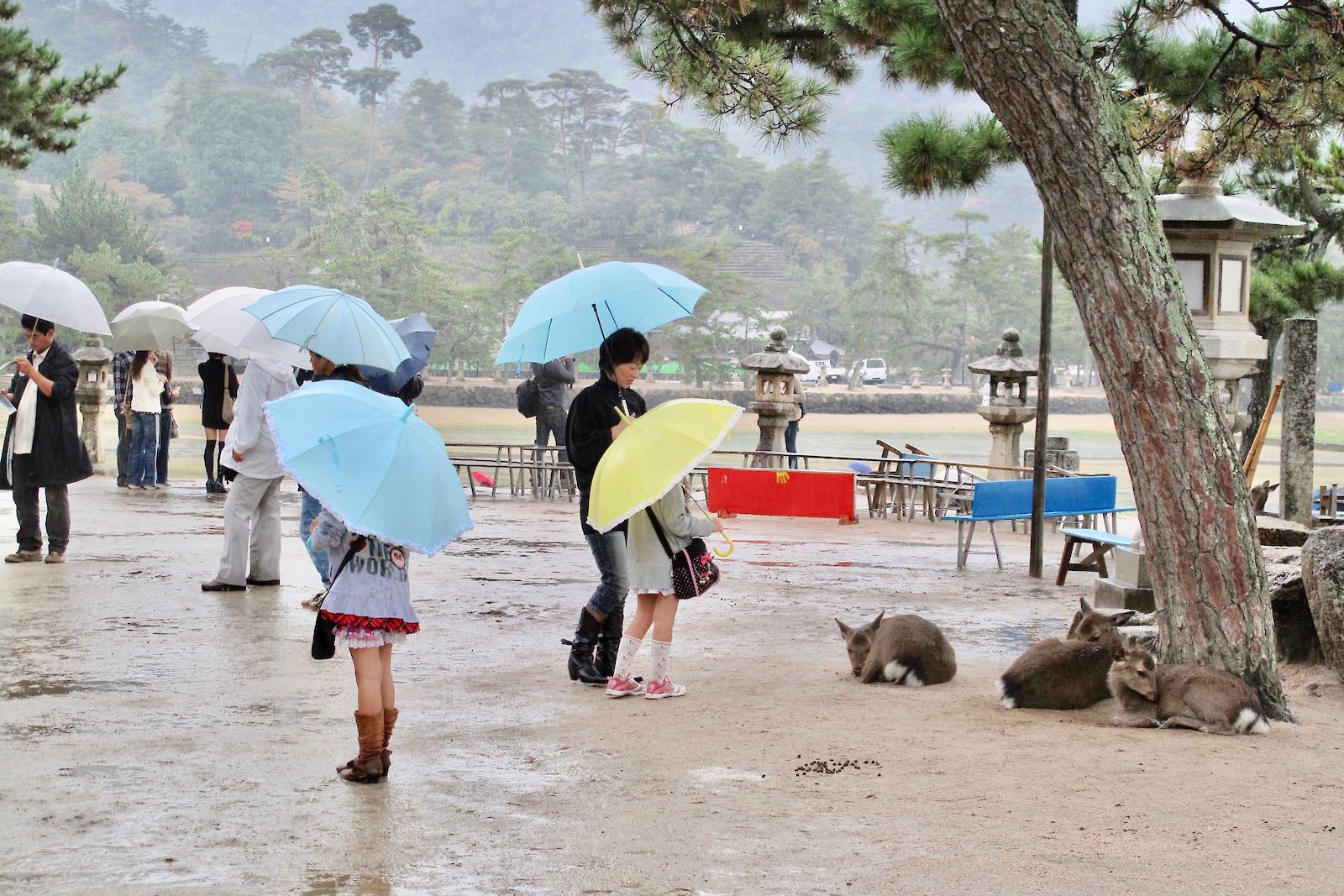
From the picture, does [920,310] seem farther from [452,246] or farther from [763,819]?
[763,819]

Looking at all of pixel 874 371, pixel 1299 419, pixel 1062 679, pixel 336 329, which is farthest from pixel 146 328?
pixel 874 371

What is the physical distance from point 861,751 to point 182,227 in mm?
79162

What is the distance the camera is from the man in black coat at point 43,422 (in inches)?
338

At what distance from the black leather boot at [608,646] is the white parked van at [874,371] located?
56530mm

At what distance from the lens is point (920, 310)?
62562 mm

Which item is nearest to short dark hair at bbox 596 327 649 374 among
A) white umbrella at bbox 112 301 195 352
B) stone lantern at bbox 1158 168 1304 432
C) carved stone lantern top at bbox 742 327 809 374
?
stone lantern at bbox 1158 168 1304 432

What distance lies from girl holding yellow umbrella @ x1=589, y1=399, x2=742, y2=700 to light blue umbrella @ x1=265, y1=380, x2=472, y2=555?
1.05 meters

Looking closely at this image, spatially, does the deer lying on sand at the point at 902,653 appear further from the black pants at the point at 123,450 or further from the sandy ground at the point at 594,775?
the black pants at the point at 123,450

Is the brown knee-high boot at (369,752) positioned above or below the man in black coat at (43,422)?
below

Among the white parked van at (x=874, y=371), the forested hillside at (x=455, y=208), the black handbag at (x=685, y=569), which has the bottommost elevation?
the black handbag at (x=685, y=569)

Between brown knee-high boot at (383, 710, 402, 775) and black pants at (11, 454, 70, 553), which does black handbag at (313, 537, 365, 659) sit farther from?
black pants at (11, 454, 70, 553)

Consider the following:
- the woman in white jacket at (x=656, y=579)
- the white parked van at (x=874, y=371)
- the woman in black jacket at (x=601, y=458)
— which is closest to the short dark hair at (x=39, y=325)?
the woman in black jacket at (x=601, y=458)

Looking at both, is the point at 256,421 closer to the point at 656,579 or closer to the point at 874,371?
the point at 656,579

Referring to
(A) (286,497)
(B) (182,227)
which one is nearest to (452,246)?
(B) (182,227)
